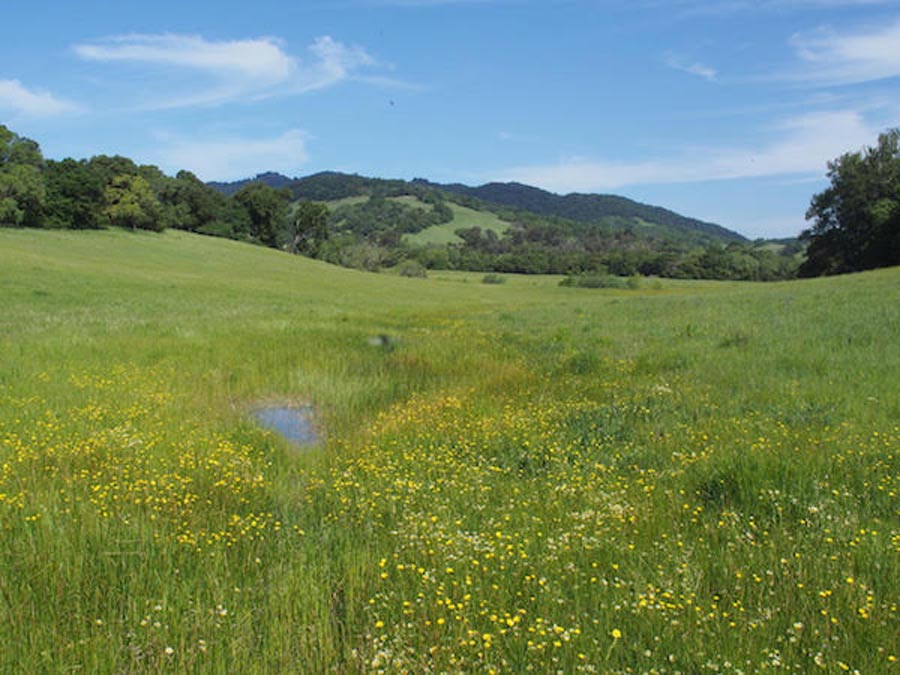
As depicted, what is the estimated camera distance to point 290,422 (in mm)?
9625

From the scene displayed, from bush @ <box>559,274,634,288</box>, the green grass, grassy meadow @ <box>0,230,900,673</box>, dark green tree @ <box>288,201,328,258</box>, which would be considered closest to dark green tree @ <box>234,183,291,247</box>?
dark green tree @ <box>288,201,328,258</box>

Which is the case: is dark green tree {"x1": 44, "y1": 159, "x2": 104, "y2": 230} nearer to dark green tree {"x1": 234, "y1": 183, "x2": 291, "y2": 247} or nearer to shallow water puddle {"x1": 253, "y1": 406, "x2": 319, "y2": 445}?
dark green tree {"x1": 234, "y1": 183, "x2": 291, "y2": 247}

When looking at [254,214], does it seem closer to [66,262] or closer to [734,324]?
[66,262]

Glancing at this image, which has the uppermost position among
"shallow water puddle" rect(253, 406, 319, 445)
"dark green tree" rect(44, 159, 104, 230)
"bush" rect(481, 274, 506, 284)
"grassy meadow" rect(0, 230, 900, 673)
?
"dark green tree" rect(44, 159, 104, 230)

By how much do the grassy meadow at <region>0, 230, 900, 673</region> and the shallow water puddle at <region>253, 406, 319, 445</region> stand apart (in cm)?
31

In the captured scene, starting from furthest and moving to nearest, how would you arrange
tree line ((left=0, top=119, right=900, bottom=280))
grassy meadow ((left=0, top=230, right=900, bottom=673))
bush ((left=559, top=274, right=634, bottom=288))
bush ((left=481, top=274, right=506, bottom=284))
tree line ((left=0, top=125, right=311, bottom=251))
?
bush ((left=481, top=274, right=506, bottom=284))
bush ((left=559, top=274, right=634, bottom=288))
tree line ((left=0, top=119, right=900, bottom=280))
tree line ((left=0, top=125, right=311, bottom=251))
grassy meadow ((left=0, top=230, right=900, bottom=673))

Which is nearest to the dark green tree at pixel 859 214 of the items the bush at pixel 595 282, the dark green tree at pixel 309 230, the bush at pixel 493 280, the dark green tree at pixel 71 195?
the bush at pixel 595 282

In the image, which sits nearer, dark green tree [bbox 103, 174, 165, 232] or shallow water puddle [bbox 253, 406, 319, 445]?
shallow water puddle [bbox 253, 406, 319, 445]

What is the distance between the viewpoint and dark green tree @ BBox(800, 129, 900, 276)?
66500 mm

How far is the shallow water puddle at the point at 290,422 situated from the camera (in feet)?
28.5

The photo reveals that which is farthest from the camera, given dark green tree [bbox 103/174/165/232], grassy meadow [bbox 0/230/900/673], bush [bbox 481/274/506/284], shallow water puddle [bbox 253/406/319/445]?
bush [bbox 481/274/506/284]

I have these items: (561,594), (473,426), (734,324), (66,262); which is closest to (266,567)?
(561,594)

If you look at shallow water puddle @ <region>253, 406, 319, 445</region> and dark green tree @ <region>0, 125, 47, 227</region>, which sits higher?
dark green tree @ <region>0, 125, 47, 227</region>

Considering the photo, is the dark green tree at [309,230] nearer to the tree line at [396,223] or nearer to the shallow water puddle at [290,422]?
the tree line at [396,223]
